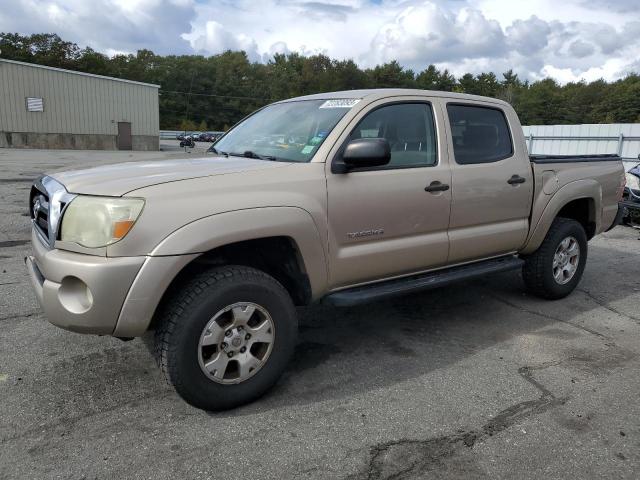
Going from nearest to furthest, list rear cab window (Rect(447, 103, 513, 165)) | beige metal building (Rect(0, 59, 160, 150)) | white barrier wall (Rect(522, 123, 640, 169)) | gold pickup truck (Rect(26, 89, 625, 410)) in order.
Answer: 1. gold pickup truck (Rect(26, 89, 625, 410))
2. rear cab window (Rect(447, 103, 513, 165))
3. white barrier wall (Rect(522, 123, 640, 169))
4. beige metal building (Rect(0, 59, 160, 150))

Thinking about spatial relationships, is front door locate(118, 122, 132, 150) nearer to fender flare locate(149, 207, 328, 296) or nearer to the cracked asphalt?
the cracked asphalt

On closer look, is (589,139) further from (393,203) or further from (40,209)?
(40,209)

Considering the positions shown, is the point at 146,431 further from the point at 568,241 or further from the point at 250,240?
the point at 568,241

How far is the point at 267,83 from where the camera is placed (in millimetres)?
Answer: 97562

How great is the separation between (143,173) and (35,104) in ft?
110

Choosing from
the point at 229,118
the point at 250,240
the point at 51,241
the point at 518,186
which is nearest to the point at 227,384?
the point at 250,240

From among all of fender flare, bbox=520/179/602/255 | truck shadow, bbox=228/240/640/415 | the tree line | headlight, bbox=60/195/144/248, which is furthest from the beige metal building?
the tree line

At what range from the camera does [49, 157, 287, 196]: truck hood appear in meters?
2.76

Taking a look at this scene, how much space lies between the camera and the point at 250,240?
3039 millimetres

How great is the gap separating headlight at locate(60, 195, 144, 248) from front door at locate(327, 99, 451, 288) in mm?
1187

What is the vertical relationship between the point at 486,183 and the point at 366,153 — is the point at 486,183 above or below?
below

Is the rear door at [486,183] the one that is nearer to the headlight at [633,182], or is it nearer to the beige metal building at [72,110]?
the headlight at [633,182]

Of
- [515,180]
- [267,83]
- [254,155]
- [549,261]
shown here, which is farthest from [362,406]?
[267,83]

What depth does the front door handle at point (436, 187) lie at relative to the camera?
3.75 meters
